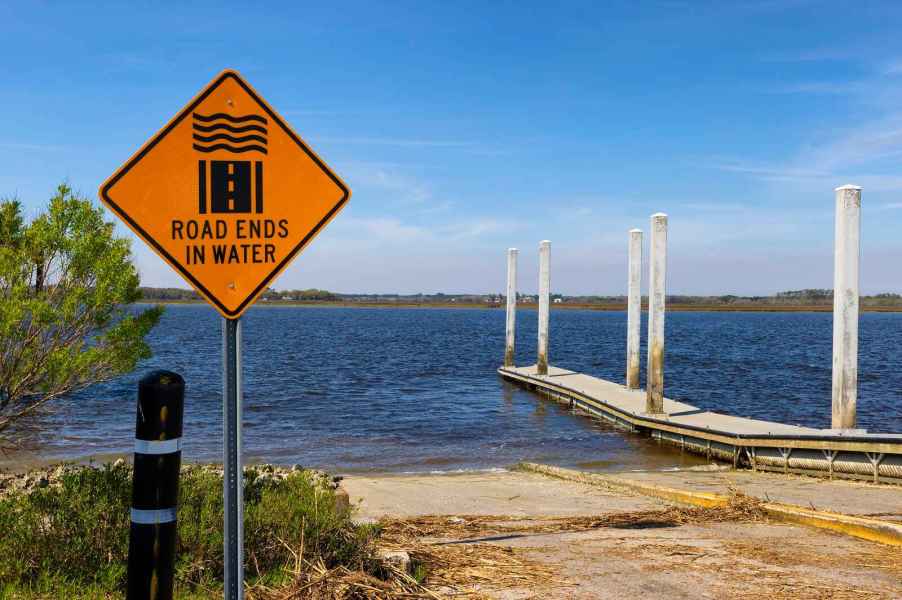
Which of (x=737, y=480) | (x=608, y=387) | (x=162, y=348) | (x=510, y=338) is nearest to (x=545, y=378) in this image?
(x=608, y=387)

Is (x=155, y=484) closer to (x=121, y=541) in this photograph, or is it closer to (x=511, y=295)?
(x=121, y=541)

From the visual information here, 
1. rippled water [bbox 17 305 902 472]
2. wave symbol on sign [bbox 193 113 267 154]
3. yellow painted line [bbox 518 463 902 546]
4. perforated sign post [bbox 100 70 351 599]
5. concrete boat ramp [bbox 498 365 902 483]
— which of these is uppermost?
wave symbol on sign [bbox 193 113 267 154]

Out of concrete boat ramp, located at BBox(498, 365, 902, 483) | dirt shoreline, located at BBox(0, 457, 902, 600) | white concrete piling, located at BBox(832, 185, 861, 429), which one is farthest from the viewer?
white concrete piling, located at BBox(832, 185, 861, 429)

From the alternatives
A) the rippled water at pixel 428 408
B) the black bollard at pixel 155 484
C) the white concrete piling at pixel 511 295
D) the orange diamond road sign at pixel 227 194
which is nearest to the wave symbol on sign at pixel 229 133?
the orange diamond road sign at pixel 227 194

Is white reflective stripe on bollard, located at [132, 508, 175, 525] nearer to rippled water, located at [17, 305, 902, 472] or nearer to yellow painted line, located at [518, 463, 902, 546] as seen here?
rippled water, located at [17, 305, 902, 472]

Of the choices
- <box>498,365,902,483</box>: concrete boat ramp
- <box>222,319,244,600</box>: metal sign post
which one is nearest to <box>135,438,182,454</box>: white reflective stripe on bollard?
<box>222,319,244,600</box>: metal sign post

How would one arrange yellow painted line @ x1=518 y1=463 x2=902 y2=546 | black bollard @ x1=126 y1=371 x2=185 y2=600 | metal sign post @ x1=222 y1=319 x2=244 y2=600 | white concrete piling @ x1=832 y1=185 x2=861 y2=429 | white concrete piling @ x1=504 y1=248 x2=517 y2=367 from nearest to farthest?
1. black bollard @ x1=126 y1=371 x2=185 y2=600
2. metal sign post @ x1=222 y1=319 x2=244 y2=600
3. yellow painted line @ x1=518 y1=463 x2=902 y2=546
4. white concrete piling @ x1=832 y1=185 x2=861 y2=429
5. white concrete piling @ x1=504 y1=248 x2=517 y2=367

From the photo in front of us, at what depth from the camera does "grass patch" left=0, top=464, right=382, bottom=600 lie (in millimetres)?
4488

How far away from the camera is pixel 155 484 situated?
10.1 ft

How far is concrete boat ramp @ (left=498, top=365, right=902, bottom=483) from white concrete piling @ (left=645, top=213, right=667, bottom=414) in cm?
55

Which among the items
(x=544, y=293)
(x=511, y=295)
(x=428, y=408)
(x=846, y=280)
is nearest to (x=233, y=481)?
(x=846, y=280)

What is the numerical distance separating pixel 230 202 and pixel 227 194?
4 cm

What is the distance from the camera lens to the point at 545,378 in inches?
1153

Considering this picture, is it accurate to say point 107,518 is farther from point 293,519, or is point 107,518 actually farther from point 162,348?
point 162,348
